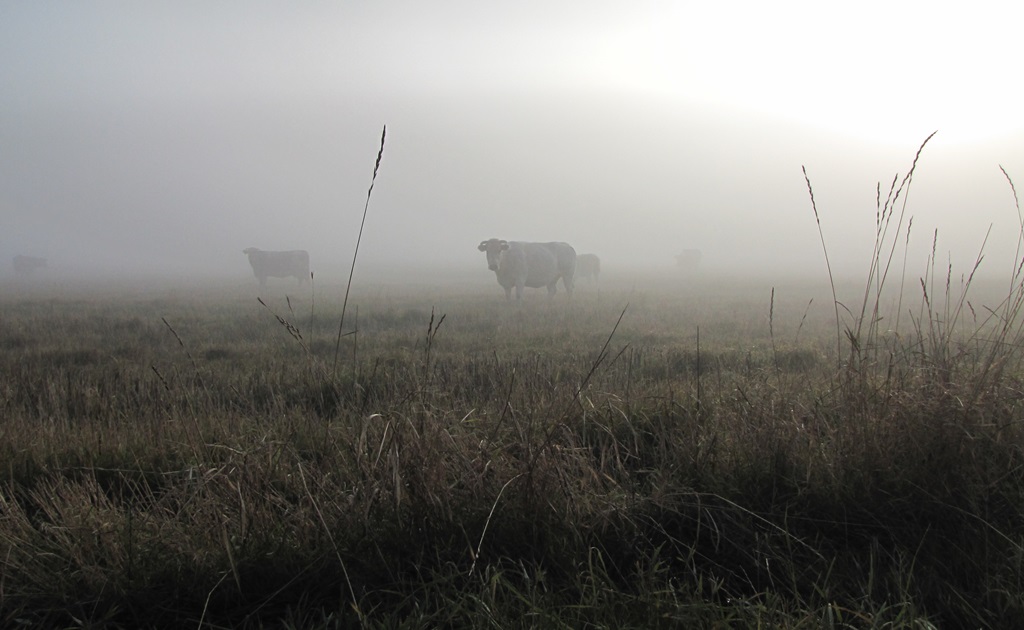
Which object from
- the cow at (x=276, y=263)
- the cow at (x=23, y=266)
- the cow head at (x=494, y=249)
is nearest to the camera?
the cow head at (x=494, y=249)

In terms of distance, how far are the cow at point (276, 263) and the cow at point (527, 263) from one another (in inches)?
629

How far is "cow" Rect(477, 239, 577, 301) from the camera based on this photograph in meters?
20.0

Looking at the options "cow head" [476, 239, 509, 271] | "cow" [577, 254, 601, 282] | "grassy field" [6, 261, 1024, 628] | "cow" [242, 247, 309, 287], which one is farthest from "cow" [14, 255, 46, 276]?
"grassy field" [6, 261, 1024, 628]

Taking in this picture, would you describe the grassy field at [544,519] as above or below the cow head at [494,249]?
below

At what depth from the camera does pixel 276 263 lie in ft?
108

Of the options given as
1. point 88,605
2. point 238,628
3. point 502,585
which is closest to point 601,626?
point 502,585

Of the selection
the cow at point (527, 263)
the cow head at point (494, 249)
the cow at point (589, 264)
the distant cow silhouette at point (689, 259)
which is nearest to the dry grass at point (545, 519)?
the cow at point (527, 263)

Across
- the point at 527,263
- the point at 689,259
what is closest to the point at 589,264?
the point at 527,263

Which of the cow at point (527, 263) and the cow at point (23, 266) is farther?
the cow at point (23, 266)

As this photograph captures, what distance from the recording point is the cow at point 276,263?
32125 mm

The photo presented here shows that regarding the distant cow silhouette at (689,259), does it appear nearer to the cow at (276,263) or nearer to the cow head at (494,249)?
the cow at (276,263)

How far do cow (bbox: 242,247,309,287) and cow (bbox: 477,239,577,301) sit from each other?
16.0 meters

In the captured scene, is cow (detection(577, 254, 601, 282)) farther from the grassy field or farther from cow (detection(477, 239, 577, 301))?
the grassy field

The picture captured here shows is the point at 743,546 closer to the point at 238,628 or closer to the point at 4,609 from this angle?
the point at 238,628
